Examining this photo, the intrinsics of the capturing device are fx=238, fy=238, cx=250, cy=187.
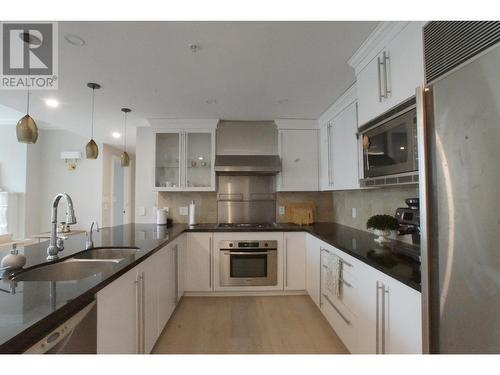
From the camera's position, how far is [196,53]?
70.9 inches

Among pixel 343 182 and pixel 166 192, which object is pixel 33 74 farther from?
pixel 343 182

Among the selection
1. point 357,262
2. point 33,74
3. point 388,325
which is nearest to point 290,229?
point 357,262

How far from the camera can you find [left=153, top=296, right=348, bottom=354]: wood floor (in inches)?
77.4

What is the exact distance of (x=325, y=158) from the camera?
310cm

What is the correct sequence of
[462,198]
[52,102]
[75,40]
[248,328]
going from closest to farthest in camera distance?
1. [462,198]
2. [75,40]
3. [248,328]
4. [52,102]

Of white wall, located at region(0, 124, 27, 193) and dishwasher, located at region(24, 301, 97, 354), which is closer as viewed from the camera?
dishwasher, located at region(24, 301, 97, 354)

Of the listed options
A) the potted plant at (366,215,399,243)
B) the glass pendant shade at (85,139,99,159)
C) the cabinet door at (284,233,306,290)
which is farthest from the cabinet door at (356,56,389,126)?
the glass pendant shade at (85,139,99,159)

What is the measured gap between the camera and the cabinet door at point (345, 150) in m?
2.26

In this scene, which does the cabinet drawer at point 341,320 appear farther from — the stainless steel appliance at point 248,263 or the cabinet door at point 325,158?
the cabinet door at point 325,158

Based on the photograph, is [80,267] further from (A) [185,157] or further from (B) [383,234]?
(B) [383,234]

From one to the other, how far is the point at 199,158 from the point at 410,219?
102 inches

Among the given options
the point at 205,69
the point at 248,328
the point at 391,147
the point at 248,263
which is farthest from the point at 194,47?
the point at 248,328

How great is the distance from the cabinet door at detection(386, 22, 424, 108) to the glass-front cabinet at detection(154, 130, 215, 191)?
91.2 inches

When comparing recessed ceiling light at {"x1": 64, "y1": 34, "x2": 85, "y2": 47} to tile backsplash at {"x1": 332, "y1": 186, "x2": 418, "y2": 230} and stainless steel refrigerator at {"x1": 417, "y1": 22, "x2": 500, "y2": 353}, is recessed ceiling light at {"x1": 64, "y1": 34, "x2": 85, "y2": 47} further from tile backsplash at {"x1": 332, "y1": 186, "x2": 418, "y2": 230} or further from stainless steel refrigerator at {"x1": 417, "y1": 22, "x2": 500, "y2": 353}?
tile backsplash at {"x1": 332, "y1": 186, "x2": 418, "y2": 230}
